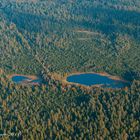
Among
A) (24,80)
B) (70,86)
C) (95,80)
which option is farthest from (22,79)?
(95,80)

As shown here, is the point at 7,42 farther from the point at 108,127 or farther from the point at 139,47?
the point at 108,127

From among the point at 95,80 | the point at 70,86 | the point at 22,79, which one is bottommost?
the point at 22,79

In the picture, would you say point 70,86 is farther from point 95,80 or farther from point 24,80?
point 24,80

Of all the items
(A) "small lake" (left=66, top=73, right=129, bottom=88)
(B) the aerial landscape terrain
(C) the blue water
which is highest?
(B) the aerial landscape terrain

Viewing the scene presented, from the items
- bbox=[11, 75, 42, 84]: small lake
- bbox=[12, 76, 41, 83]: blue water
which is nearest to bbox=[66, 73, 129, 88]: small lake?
bbox=[11, 75, 42, 84]: small lake

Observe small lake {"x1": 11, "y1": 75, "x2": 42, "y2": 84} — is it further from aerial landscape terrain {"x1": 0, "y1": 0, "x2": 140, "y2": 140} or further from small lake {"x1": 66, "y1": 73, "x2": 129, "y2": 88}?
small lake {"x1": 66, "y1": 73, "x2": 129, "y2": 88}

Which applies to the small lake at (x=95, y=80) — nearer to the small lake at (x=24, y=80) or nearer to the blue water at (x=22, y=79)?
the small lake at (x=24, y=80)

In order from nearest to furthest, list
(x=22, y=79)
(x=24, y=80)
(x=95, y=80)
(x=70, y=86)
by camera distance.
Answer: (x=70, y=86), (x=24, y=80), (x=95, y=80), (x=22, y=79)

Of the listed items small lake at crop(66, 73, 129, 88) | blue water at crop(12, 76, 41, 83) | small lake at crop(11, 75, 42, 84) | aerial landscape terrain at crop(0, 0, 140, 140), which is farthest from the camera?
blue water at crop(12, 76, 41, 83)
